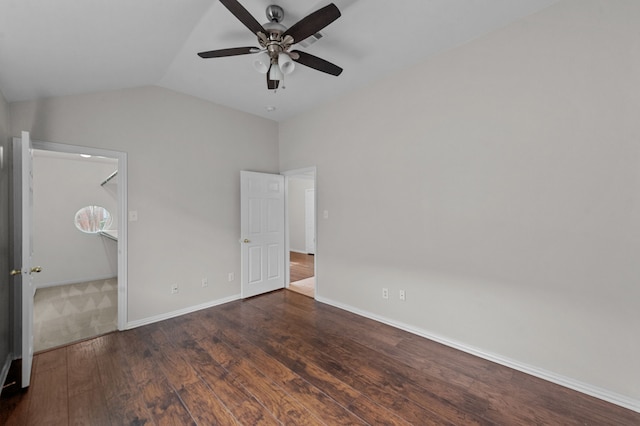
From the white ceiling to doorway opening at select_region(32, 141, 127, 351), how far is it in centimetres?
184

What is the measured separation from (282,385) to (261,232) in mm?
2544

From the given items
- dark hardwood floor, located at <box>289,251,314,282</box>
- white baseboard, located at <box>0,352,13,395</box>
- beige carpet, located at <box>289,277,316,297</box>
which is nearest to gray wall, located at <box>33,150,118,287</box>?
white baseboard, located at <box>0,352,13,395</box>

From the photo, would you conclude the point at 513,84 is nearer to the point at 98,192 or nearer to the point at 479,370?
the point at 479,370

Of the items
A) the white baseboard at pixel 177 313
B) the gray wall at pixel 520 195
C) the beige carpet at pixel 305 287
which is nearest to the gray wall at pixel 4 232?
the white baseboard at pixel 177 313

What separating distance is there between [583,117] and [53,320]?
5.97 metres

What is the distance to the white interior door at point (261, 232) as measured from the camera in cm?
409

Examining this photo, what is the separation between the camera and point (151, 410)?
1.84m

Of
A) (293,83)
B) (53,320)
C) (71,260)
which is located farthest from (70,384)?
(71,260)

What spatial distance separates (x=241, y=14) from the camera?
5.41ft

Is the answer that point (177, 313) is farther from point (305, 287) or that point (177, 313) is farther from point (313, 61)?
point (313, 61)

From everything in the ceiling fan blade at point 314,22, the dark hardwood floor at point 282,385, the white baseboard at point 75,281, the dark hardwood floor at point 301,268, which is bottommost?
the dark hardwood floor at point 282,385

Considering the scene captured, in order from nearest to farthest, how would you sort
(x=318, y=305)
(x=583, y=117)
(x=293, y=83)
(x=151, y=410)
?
(x=151, y=410), (x=583, y=117), (x=293, y=83), (x=318, y=305)

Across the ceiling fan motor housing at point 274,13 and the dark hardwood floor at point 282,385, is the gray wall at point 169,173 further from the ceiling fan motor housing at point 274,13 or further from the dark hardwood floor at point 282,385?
the ceiling fan motor housing at point 274,13

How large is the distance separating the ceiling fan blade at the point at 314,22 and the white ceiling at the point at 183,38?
0.34 m
